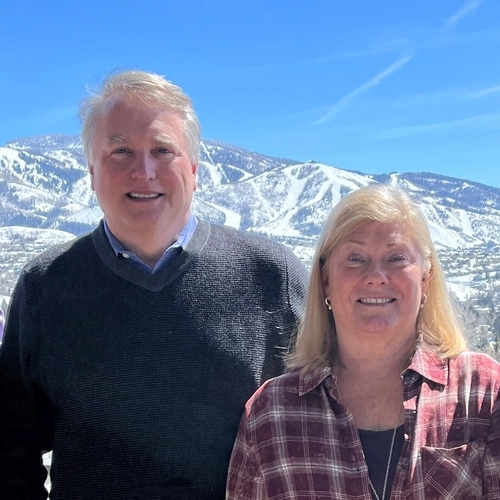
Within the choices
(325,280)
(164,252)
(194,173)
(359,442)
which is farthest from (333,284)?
(194,173)

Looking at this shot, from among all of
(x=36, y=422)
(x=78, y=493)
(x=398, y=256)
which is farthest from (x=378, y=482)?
(x=36, y=422)

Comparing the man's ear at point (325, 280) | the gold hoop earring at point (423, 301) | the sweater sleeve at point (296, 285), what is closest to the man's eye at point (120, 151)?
the sweater sleeve at point (296, 285)

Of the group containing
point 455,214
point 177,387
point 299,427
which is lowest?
point 299,427

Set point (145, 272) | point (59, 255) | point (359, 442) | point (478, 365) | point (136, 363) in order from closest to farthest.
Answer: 1. point (359, 442)
2. point (478, 365)
3. point (136, 363)
4. point (145, 272)
5. point (59, 255)

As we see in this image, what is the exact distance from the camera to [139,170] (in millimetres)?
2615

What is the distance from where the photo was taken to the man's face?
2615 millimetres

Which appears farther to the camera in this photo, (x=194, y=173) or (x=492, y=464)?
(x=194, y=173)

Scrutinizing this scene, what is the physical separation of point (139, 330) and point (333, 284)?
0.81 m

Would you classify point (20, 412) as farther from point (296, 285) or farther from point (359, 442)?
point (359, 442)

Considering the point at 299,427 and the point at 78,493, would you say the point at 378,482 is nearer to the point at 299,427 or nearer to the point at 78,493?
the point at 299,427

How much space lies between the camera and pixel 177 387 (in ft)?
8.28

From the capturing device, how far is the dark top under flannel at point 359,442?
2.06 m

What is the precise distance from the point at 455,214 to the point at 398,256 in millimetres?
158000

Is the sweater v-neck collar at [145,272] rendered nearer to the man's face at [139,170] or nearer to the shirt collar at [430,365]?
the man's face at [139,170]
